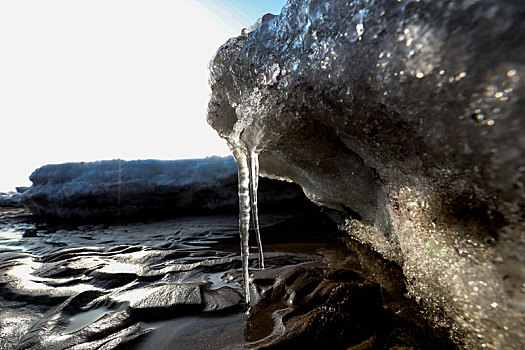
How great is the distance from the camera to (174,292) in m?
1.59

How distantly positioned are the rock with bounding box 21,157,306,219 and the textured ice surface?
3690mm

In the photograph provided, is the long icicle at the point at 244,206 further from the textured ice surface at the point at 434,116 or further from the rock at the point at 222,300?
the textured ice surface at the point at 434,116

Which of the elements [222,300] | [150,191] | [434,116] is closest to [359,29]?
[434,116]

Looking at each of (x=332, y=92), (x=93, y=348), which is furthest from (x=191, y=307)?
(x=332, y=92)

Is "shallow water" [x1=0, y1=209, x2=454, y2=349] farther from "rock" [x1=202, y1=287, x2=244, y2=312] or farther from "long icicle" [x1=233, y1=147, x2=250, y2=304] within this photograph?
"long icicle" [x1=233, y1=147, x2=250, y2=304]

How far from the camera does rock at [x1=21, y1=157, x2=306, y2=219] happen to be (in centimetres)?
539

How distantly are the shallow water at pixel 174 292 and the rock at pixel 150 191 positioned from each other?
90.9 inches

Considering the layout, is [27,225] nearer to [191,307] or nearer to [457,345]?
[191,307]

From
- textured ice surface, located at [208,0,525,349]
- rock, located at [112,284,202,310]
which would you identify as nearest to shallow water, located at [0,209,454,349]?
rock, located at [112,284,202,310]

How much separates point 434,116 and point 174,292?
1550mm

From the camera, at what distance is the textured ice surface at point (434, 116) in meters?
0.75

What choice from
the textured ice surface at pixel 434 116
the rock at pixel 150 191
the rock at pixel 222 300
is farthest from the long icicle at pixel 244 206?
the rock at pixel 150 191

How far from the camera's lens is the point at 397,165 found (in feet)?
4.22

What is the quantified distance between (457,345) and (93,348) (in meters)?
1.46
